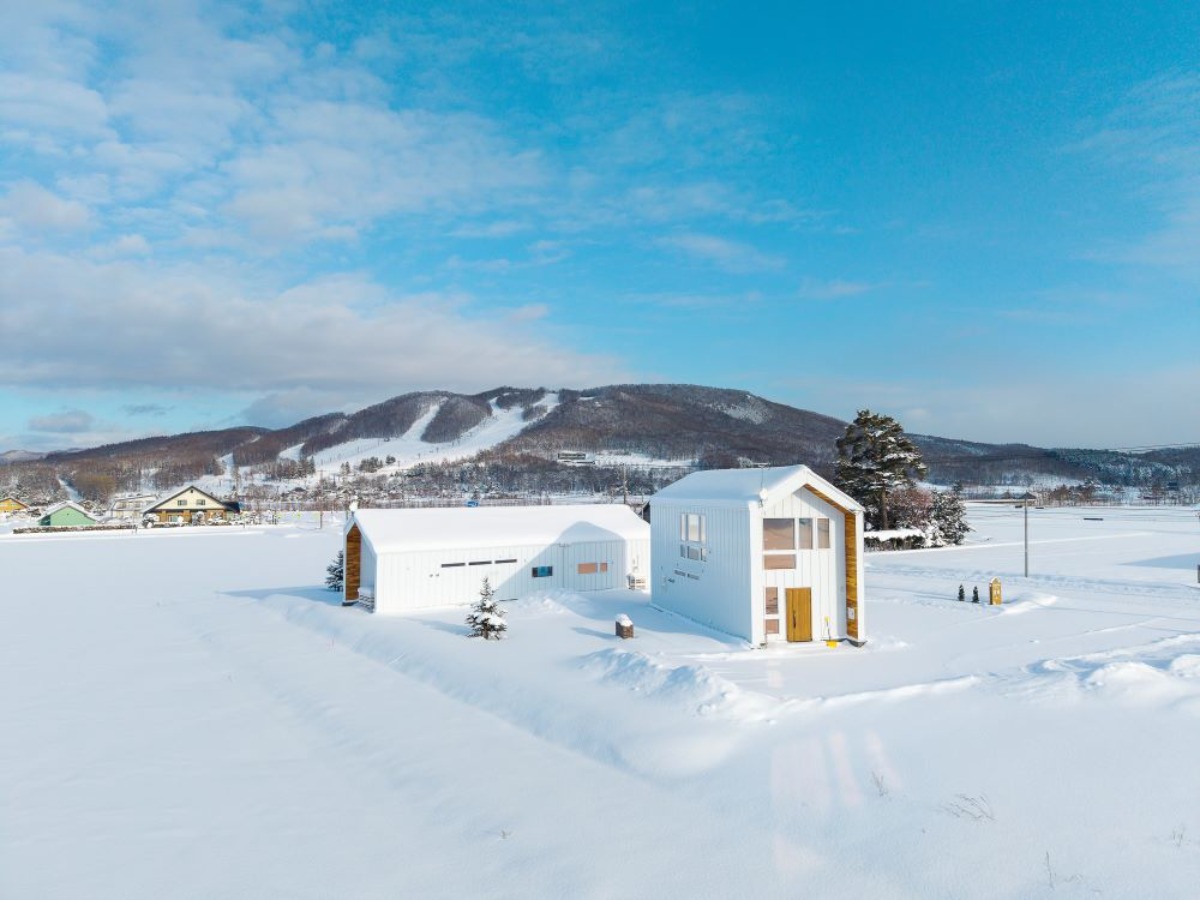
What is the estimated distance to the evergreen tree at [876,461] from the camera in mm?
42500

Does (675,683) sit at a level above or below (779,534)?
below

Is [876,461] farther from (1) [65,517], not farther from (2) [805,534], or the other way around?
(1) [65,517]

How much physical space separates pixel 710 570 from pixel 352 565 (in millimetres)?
13525

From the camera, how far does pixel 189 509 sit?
86312mm

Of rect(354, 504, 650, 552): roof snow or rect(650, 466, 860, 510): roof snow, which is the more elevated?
rect(650, 466, 860, 510): roof snow

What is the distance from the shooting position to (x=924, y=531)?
42281 millimetres

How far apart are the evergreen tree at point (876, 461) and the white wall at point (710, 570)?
2510 cm

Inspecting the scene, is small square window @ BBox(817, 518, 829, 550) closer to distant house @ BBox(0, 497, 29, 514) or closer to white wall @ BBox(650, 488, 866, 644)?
white wall @ BBox(650, 488, 866, 644)

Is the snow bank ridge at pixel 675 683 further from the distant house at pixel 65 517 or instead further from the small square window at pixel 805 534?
the distant house at pixel 65 517

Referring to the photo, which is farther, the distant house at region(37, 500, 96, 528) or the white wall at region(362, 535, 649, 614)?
the distant house at region(37, 500, 96, 528)

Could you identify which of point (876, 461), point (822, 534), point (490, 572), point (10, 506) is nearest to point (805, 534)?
point (822, 534)

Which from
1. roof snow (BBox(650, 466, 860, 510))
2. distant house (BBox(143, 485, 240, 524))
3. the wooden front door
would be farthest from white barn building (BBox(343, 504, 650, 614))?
distant house (BBox(143, 485, 240, 524))

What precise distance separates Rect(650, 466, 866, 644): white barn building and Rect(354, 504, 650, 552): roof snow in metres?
8.25

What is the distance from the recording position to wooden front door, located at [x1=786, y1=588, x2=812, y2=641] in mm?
17422
